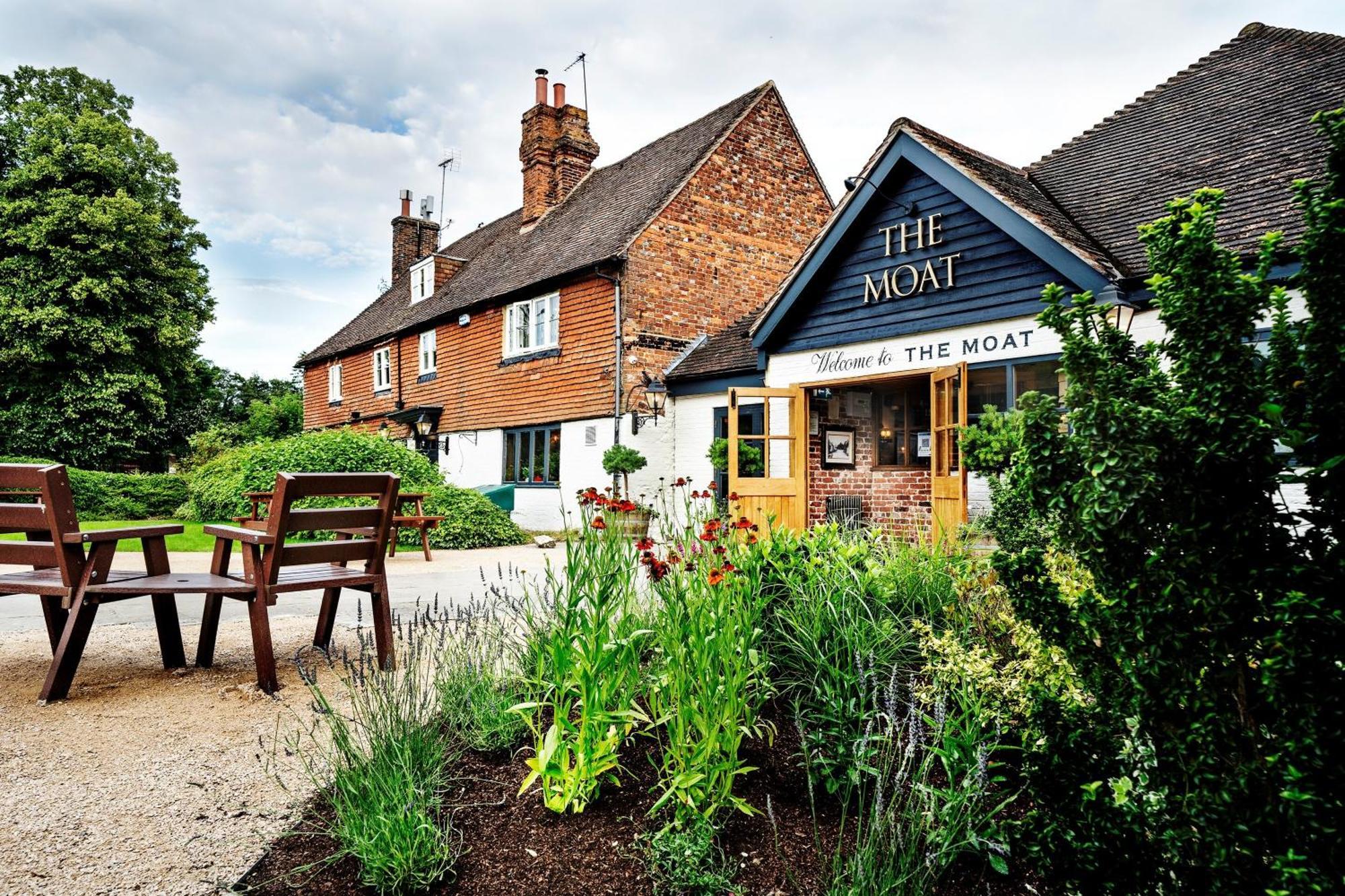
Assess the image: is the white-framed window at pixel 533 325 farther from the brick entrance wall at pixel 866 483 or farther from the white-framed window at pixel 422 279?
→ the brick entrance wall at pixel 866 483

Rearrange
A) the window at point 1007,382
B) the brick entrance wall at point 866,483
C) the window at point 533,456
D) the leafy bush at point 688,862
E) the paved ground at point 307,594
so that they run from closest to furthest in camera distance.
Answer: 1. the leafy bush at point 688,862
2. the paved ground at point 307,594
3. the window at point 1007,382
4. the brick entrance wall at point 866,483
5. the window at point 533,456

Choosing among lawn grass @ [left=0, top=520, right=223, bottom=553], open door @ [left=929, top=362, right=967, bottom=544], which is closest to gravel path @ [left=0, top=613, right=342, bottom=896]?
open door @ [left=929, top=362, right=967, bottom=544]

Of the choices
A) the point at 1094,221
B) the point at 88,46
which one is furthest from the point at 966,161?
the point at 88,46

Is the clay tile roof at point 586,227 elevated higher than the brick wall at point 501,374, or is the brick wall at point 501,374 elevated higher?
the clay tile roof at point 586,227

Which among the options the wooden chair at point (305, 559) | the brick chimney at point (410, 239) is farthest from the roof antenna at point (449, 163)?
the wooden chair at point (305, 559)

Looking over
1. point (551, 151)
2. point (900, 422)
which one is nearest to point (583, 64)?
point (551, 151)

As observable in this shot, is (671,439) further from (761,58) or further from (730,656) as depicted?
(730,656)

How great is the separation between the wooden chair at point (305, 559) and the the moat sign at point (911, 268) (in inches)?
333

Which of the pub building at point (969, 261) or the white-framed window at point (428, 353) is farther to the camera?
the white-framed window at point (428, 353)

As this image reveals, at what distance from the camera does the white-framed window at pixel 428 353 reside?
75.9 ft

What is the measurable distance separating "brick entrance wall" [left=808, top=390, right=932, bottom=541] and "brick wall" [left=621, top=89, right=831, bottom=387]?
4.73m

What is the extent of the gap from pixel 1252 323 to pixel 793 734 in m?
2.10

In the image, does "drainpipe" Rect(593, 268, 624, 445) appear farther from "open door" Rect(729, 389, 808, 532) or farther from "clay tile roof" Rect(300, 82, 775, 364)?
"open door" Rect(729, 389, 808, 532)

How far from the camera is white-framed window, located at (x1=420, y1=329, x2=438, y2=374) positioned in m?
23.1
